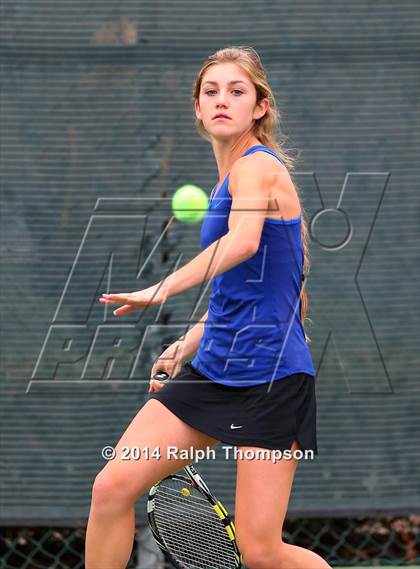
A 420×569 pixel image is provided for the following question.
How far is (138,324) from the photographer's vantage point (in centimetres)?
380

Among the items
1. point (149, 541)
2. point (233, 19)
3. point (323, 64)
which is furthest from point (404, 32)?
point (149, 541)

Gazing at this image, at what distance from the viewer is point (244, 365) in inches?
105

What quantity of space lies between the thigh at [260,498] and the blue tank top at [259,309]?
0.20m

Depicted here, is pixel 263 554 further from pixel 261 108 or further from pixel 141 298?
pixel 261 108

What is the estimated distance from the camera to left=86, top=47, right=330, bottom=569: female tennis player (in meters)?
2.58

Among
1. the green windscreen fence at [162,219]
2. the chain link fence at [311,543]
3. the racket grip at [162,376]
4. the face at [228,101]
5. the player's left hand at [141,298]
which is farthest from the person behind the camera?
the chain link fence at [311,543]

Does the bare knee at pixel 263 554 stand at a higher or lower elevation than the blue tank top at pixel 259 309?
lower

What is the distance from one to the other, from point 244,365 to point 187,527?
0.58m

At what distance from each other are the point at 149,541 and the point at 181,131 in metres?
1.42

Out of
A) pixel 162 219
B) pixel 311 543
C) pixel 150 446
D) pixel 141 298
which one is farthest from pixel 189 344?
pixel 311 543

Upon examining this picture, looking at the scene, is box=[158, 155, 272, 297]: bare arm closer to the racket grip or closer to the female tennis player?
the female tennis player

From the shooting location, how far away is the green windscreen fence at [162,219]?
3795 millimetres

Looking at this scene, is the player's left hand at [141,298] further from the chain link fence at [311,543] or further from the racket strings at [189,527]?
the chain link fence at [311,543]

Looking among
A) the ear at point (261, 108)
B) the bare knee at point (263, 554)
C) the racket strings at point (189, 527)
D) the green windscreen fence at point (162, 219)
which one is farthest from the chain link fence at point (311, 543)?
the ear at point (261, 108)
